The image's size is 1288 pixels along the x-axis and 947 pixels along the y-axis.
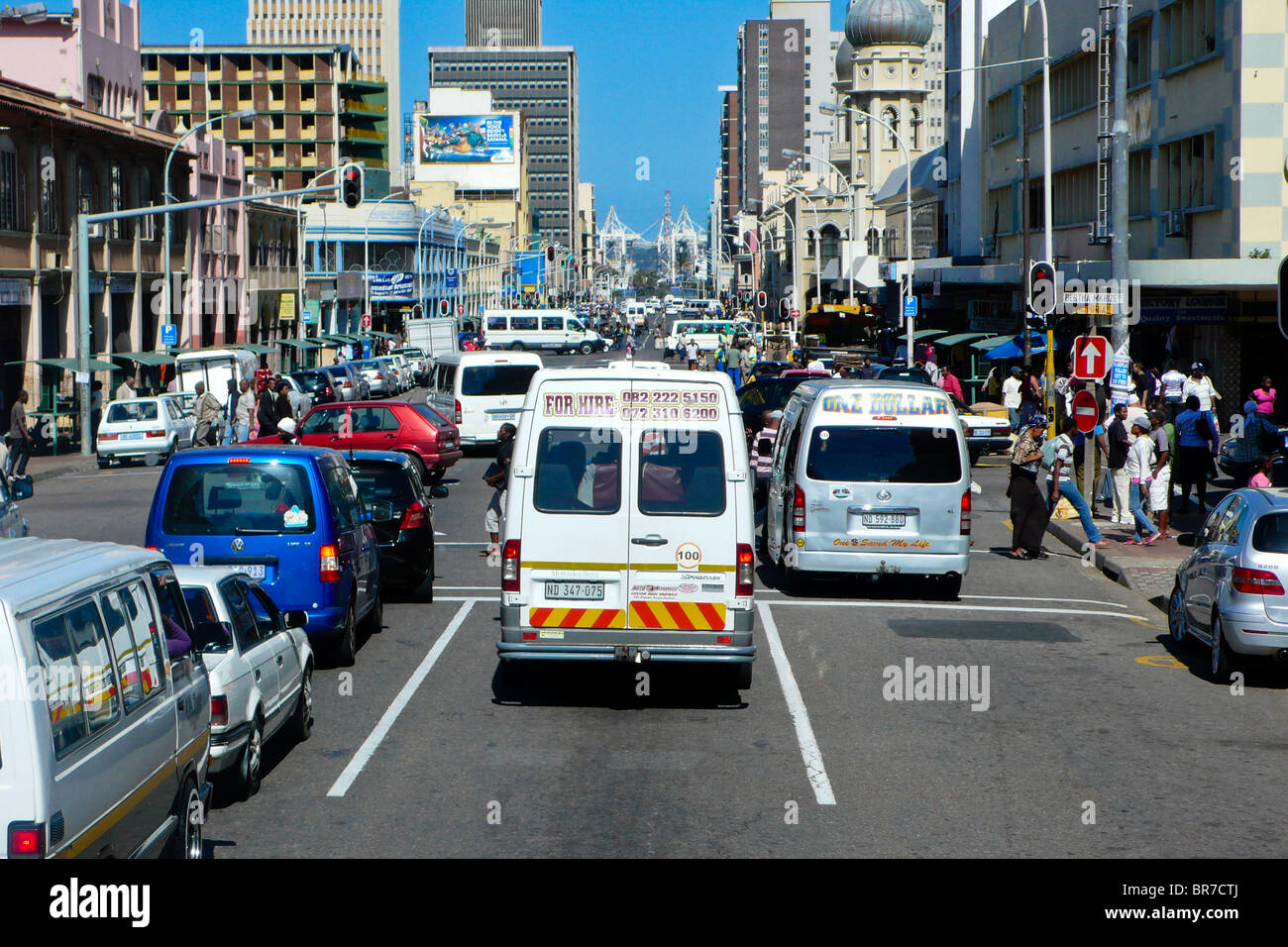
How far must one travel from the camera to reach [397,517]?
54.1 feet

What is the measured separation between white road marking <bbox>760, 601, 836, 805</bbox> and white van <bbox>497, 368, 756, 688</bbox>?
2.27 feet

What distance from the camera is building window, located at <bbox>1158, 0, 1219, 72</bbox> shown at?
34.1m

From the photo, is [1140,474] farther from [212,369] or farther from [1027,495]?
[212,369]

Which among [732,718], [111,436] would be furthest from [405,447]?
[732,718]

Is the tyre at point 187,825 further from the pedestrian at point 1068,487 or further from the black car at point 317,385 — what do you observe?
the black car at point 317,385

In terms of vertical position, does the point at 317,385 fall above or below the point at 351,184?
below

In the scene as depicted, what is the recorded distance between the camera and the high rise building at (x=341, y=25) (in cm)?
18162

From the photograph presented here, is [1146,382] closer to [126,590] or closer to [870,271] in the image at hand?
[126,590]

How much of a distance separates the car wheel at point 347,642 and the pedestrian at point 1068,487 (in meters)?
11.0

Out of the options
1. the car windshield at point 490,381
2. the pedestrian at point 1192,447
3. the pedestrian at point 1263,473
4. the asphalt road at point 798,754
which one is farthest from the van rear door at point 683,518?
the car windshield at point 490,381

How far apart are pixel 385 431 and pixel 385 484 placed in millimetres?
13268

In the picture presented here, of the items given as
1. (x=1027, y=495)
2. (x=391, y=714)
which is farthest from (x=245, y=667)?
(x=1027, y=495)

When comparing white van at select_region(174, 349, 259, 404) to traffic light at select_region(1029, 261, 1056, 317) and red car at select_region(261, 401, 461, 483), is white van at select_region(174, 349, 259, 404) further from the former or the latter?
traffic light at select_region(1029, 261, 1056, 317)

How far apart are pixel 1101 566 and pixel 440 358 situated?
23163mm
